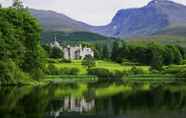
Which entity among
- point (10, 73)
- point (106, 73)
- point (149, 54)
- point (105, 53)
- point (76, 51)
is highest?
point (10, 73)

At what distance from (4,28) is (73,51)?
87.6 m

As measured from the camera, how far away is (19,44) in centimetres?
8681

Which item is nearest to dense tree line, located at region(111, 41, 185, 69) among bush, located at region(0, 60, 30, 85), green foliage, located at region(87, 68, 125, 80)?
green foliage, located at region(87, 68, 125, 80)

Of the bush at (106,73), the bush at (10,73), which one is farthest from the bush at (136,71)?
the bush at (10,73)

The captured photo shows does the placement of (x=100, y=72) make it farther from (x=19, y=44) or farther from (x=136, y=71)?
(x=19, y=44)

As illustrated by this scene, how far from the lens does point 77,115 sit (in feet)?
140

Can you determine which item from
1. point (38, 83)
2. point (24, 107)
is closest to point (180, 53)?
point (38, 83)

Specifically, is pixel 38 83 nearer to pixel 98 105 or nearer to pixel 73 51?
pixel 98 105

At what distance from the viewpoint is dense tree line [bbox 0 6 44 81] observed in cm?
8356

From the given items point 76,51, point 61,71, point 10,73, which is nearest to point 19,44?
point 10,73

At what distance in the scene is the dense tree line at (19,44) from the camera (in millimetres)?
83562

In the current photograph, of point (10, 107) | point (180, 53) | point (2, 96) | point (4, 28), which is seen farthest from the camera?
point (180, 53)

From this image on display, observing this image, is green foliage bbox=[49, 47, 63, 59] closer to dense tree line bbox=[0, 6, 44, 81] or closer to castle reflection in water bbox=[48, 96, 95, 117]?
dense tree line bbox=[0, 6, 44, 81]

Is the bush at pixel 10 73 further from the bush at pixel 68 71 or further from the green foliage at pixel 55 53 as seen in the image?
the green foliage at pixel 55 53
